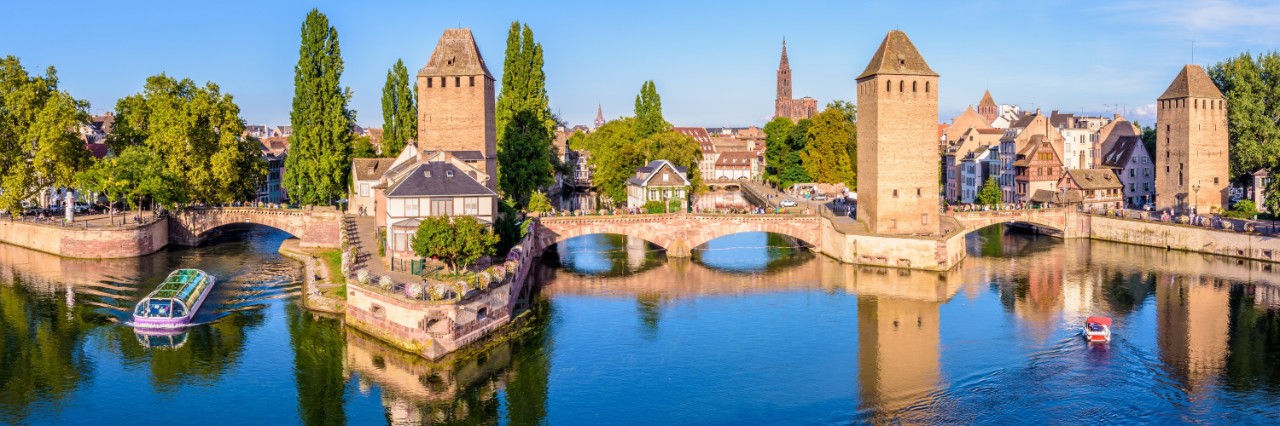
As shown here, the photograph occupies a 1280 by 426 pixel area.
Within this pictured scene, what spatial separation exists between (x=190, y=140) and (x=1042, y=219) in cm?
5429

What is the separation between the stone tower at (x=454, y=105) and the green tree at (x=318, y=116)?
881 centimetres

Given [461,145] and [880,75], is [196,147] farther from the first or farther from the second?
[880,75]

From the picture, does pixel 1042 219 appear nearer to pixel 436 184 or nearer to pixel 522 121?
pixel 522 121

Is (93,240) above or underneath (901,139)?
underneath

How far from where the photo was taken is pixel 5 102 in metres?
61.9

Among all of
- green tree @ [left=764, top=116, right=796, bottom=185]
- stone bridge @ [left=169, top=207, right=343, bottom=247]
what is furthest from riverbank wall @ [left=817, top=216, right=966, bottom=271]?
green tree @ [left=764, top=116, right=796, bottom=185]

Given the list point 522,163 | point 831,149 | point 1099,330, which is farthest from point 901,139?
point 831,149

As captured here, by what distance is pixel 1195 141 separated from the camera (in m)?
67.1

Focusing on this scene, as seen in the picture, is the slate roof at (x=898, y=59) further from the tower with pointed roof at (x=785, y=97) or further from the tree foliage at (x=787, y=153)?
the tower with pointed roof at (x=785, y=97)

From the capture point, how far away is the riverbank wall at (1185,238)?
54500mm

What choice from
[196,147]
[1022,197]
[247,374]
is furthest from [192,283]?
[1022,197]

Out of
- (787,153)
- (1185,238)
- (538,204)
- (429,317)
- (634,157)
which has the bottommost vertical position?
(429,317)

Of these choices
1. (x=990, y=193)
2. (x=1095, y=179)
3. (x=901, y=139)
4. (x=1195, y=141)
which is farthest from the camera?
(x=990, y=193)

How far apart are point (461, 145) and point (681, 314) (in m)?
22.5
